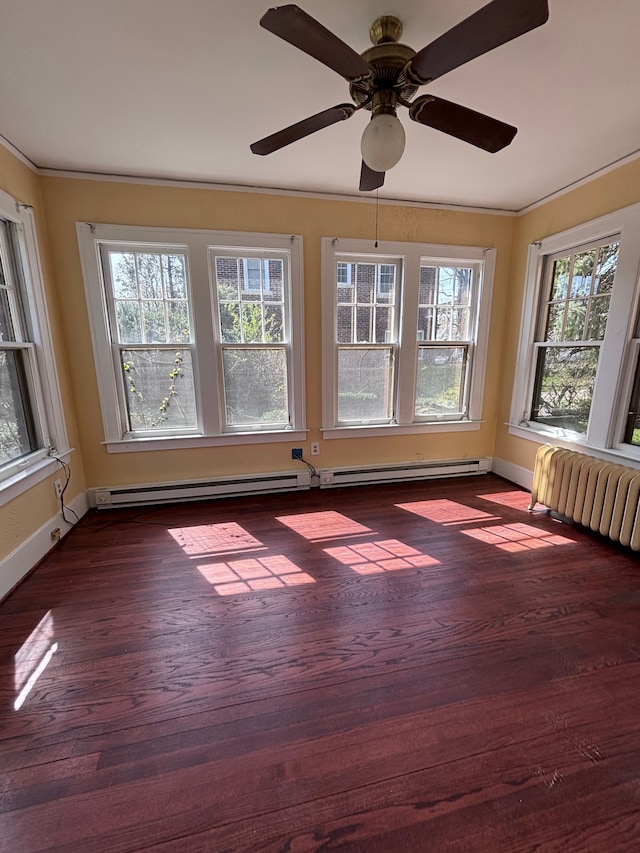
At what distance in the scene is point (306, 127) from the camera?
1533 mm

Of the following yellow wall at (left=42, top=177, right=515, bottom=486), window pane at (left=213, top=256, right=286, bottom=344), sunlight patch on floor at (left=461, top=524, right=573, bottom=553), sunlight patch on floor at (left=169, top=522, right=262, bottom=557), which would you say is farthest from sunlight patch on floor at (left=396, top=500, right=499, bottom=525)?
window pane at (left=213, top=256, right=286, bottom=344)

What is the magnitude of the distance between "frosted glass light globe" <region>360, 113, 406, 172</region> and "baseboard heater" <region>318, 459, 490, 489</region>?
251 cm

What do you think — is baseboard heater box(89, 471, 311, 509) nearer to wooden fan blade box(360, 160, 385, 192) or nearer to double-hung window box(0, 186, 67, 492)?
double-hung window box(0, 186, 67, 492)

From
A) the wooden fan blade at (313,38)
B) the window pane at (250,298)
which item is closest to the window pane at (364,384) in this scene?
the window pane at (250,298)

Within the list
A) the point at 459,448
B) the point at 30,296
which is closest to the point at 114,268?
the point at 30,296

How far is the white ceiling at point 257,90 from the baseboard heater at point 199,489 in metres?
2.43

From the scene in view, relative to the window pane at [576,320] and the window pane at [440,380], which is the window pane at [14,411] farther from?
the window pane at [576,320]

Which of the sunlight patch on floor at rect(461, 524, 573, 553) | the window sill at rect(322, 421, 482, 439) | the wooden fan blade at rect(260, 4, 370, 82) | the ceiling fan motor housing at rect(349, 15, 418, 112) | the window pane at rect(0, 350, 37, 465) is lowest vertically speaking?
the sunlight patch on floor at rect(461, 524, 573, 553)

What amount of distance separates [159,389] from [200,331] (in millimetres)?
610

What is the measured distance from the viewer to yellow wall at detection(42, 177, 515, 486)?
2625 mm

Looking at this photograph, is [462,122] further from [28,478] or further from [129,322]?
[28,478]

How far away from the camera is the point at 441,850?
963mm

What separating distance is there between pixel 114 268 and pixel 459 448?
11.6 ft

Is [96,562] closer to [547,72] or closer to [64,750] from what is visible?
[64,750]
